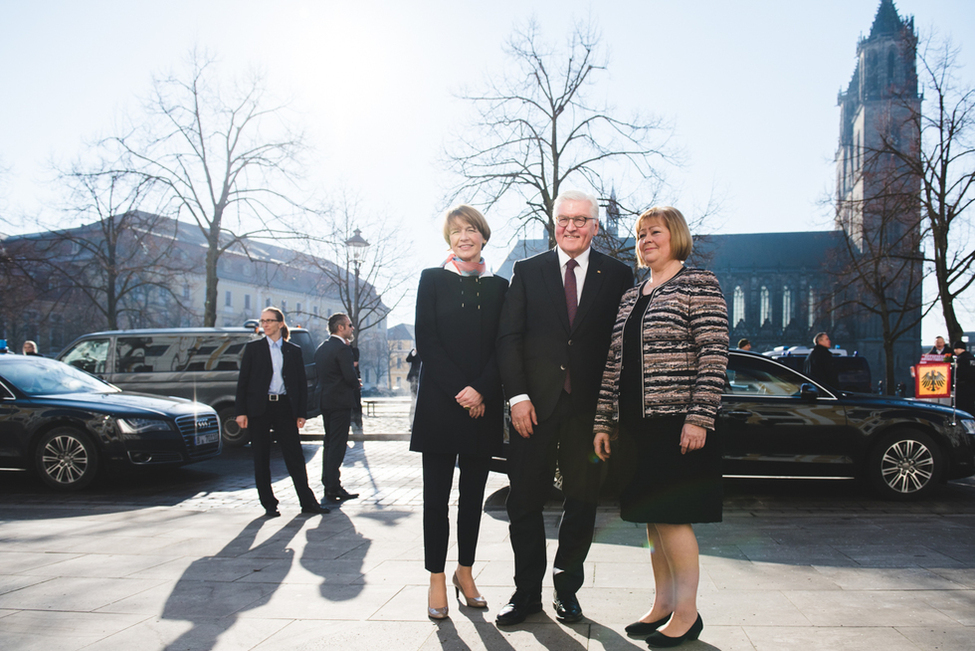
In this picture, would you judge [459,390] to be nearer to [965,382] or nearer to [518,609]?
[518,609]

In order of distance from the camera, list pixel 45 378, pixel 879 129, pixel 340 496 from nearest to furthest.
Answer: pixel 340 496
pixel 45 378
pixel 879 129

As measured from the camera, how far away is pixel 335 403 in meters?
7.61

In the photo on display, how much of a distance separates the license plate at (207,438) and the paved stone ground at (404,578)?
55.3 inches

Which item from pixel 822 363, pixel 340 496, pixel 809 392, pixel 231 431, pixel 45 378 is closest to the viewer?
pixel 809 392

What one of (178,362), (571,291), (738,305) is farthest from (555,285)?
(738,305)

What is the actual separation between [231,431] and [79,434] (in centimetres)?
495

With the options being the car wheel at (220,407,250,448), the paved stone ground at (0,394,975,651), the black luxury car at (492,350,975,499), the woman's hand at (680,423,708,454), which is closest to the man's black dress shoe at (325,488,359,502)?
the paved stone ground at (0,394,975,651)

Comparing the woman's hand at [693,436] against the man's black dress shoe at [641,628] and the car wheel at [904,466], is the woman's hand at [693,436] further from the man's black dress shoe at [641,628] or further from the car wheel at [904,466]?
the car wheel at [904,466]

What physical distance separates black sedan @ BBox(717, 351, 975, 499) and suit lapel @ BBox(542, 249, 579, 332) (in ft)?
13.3

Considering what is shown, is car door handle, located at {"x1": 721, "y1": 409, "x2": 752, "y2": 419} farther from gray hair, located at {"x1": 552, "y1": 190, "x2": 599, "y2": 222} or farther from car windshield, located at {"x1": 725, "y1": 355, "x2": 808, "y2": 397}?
gray hair, located at {"x1": 552, "y1": 190, "x2": 599, "y2": 222}

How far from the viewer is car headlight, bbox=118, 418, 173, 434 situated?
309 inches

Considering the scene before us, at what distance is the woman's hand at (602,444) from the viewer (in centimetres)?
337

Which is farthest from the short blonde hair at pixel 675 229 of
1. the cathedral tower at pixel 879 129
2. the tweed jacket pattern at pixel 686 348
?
the cathedral tower at pixel 879 129

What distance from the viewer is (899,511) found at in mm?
6305
